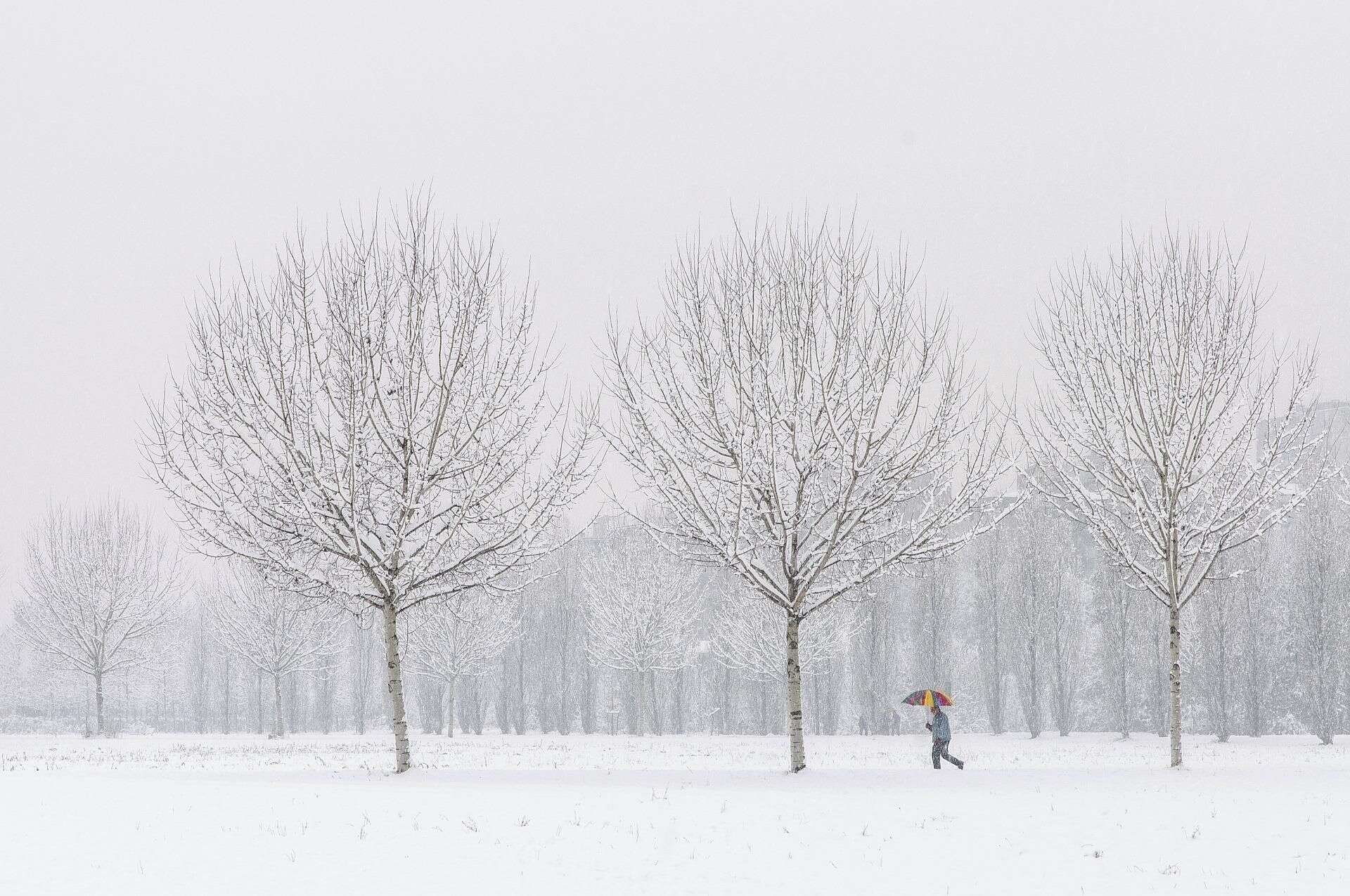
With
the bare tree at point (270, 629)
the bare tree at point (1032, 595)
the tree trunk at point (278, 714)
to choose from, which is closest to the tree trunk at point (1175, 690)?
the bare tree at point (1032, 595)

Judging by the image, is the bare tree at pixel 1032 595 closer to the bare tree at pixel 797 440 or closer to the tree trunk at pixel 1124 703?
the tree trunk at pixel 1124 703

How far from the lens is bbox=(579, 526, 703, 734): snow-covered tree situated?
142ft

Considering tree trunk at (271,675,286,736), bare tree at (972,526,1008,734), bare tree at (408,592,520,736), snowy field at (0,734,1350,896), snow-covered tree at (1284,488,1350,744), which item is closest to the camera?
snowy field at (0,734,1350,896)

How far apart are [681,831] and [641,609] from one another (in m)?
33.1

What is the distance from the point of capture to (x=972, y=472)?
1614 centimetres

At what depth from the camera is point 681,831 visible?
10.7m

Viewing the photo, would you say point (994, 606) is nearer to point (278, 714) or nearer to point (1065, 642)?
point (1065, 642)

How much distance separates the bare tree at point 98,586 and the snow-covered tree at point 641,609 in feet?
64.5

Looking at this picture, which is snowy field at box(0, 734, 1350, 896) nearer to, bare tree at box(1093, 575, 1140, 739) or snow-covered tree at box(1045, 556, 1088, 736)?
bare tree at box(1093, 575, 1140, 739)

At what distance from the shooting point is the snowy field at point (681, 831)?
8961 millimetres

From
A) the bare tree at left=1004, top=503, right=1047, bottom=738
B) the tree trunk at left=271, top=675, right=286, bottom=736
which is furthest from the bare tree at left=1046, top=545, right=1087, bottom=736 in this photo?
the tree trunk at left=271, top=675, right=286, bottom=736

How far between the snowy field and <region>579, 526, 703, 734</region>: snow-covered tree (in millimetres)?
26935

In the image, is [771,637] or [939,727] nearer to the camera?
[939,727]

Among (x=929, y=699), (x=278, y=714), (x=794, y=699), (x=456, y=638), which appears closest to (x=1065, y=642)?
(x=456, y=638)
